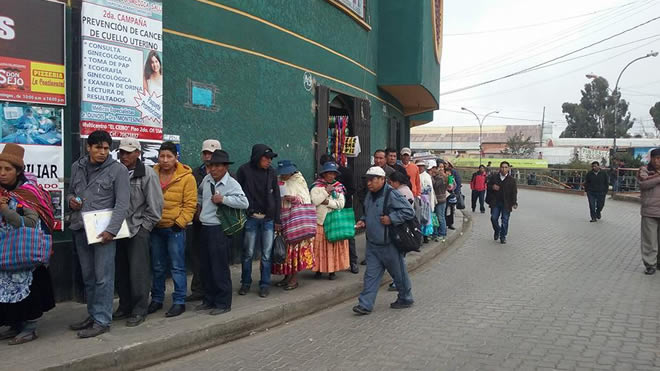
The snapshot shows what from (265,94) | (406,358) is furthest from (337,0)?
(406,358)

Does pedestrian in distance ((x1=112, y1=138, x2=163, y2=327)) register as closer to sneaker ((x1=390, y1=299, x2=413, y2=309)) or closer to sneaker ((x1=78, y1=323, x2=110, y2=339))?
sneaker ((x1=78, y1=323, x2=110, y2=339))

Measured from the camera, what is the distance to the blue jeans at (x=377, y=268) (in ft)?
19.6

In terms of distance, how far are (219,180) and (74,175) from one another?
140 cm

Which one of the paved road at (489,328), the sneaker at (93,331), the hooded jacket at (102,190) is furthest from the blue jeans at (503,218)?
the sneaker at (93,331)

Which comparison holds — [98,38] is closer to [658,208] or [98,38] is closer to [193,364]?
[193,364]

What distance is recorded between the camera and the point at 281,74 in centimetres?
881

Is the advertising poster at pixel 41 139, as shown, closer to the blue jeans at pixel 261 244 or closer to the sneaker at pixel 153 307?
the sneaker at pixel 153 307

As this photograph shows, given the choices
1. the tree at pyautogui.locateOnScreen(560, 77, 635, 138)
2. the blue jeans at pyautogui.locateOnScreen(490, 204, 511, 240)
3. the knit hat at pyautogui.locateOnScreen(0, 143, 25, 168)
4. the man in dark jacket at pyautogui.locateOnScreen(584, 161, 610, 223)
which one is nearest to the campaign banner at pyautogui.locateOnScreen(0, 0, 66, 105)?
the knit hat at pyautogui.locateOnScreen(0, 143, 25, 168)

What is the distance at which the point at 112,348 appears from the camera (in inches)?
169

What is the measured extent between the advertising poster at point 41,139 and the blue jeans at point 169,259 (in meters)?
1.21

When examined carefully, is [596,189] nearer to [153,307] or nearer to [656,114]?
[153,307]

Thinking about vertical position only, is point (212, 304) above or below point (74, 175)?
below

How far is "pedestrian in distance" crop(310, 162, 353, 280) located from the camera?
22.7ft

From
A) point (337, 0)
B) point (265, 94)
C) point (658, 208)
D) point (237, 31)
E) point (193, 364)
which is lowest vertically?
point (193, 364)
